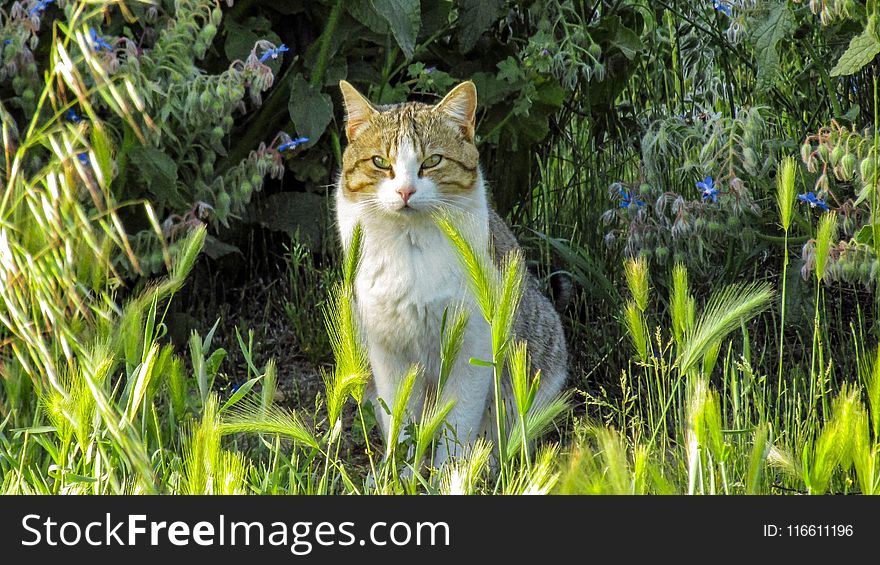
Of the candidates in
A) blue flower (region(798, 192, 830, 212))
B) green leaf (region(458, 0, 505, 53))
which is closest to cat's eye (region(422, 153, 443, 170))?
green leaf (region(458, 0, 505, 53))

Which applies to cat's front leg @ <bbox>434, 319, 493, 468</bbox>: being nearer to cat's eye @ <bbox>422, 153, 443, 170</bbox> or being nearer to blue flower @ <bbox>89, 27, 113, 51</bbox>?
cat's eye @ <bbox>422, 153, 443, 170</bbox>

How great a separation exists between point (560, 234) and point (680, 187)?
594 millimetres

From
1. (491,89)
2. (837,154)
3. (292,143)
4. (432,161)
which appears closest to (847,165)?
(837,154)

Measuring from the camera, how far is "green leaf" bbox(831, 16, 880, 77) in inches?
131

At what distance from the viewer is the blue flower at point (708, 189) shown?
3.75 meters

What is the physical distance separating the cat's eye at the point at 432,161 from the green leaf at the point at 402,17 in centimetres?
36

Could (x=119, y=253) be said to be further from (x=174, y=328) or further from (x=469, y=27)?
(x=469, y=27)

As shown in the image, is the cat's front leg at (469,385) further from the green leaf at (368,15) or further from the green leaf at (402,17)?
the green leaf at (368,15)

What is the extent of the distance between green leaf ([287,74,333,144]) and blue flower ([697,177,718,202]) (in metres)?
1.32

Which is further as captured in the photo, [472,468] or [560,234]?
[560,234]

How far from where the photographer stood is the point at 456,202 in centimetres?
365

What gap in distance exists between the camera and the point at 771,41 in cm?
361

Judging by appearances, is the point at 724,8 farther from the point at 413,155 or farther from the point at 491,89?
the point at 413,155

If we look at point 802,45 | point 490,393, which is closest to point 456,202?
point 490,393
